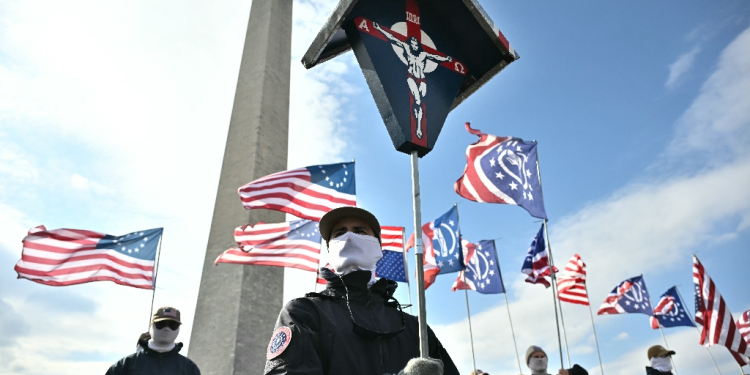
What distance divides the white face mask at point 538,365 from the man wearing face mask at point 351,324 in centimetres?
424

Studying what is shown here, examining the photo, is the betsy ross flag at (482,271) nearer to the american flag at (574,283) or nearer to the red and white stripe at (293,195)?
the american flag at (574,283)

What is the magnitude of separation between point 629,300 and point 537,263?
→ 17.1 feet

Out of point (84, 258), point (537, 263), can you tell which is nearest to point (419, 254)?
point (84, 258)

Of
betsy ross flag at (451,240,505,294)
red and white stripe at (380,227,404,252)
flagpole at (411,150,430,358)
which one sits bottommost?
flagpole at (411,150,430,358)

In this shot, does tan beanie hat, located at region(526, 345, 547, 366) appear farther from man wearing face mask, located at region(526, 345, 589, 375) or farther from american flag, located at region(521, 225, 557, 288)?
american flag, located at region(521, 225, 557, 288)

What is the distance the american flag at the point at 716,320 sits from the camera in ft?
28.6

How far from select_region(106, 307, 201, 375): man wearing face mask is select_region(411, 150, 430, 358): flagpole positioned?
312cm

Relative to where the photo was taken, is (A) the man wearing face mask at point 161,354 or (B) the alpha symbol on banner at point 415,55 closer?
(B) the alpha symbol on banner at point 415,55

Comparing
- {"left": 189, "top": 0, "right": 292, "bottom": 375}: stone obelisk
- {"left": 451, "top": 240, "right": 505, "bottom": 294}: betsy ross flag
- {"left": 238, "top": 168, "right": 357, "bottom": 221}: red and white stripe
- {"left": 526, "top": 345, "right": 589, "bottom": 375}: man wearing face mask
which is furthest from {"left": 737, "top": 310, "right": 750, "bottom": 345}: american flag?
{"left": 238, "top": 168, "right": 357, "bottom": 221}: red and white stripe

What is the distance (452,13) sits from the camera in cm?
257

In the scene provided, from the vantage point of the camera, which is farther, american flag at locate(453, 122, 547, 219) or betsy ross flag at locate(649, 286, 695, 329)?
betsy ross flag at locate(649, 286, 695, 329)

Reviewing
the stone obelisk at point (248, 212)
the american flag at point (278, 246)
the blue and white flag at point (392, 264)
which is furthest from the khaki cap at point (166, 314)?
the stone obelisk at point (248, 212)

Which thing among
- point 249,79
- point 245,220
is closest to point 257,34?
point 249,79

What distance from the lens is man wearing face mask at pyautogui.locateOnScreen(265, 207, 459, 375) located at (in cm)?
163
